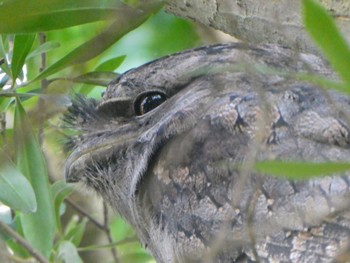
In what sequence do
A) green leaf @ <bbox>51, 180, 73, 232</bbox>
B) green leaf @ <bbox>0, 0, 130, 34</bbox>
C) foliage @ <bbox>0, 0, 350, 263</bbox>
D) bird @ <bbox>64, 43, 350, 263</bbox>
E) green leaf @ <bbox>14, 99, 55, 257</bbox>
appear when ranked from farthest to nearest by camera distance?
green leaf @ <bbox>51, 180, 73, 232</bbox> → green leaf @ <bbox>14, 99, 55, 257</bbox> → bird @ <bbox>64, 43, 350, 263</bbox> → green leaf @ <bbox>0, 0, 130, 34</bbox> → foliage @ <bbox>0, 0, 350, 263</bbox>

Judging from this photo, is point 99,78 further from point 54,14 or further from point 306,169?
point 306,169

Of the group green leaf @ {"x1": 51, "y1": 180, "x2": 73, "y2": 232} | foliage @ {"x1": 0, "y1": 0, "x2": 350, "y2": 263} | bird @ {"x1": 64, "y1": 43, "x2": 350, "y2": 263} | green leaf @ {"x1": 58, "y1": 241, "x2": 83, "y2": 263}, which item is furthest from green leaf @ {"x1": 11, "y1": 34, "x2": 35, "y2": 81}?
green leaf @ {"x1": 51, "y1": 180, "x2": 73, "y2": 232}

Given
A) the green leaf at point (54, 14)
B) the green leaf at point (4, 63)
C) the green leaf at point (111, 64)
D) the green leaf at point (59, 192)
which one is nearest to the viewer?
the green leaf at point (54, 14)

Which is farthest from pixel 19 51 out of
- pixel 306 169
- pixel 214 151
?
pixel 306 169

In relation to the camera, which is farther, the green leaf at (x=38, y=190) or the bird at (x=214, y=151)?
the green leaf at (x=38, y=190)

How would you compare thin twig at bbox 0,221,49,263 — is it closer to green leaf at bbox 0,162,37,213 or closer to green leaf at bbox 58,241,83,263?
green leaf at bbox 0,162,37,213

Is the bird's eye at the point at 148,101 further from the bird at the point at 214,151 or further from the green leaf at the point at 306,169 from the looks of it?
the green leaf at the point at 306,169

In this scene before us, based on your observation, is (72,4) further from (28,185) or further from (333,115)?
(333,115)

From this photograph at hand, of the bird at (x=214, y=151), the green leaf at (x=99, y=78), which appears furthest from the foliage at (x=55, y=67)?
the bird at (x=214, y=151)
